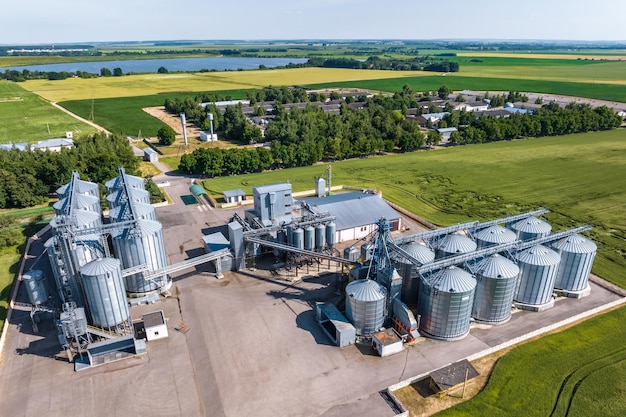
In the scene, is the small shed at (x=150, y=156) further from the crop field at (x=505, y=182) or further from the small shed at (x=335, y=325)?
the small shed at (x=335, y=325)

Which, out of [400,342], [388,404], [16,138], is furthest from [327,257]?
[16,138]

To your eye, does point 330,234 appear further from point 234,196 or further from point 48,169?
point 48,169

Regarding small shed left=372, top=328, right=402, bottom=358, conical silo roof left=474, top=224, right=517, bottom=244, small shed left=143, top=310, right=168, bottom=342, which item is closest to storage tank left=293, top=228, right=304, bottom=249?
small shed left=372, top=328, right=402, bottom=358

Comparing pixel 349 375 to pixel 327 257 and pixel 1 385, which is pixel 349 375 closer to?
pixel 327 257

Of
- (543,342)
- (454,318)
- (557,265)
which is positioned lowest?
(543,342)

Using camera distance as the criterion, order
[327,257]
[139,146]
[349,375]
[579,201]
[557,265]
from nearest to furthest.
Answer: [349,375] < [557,265] < [327,257] < [579,201] < [139,146]

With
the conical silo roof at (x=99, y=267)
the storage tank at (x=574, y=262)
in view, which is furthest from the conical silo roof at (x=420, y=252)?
the conical silo roof at (x=99, y=267)
